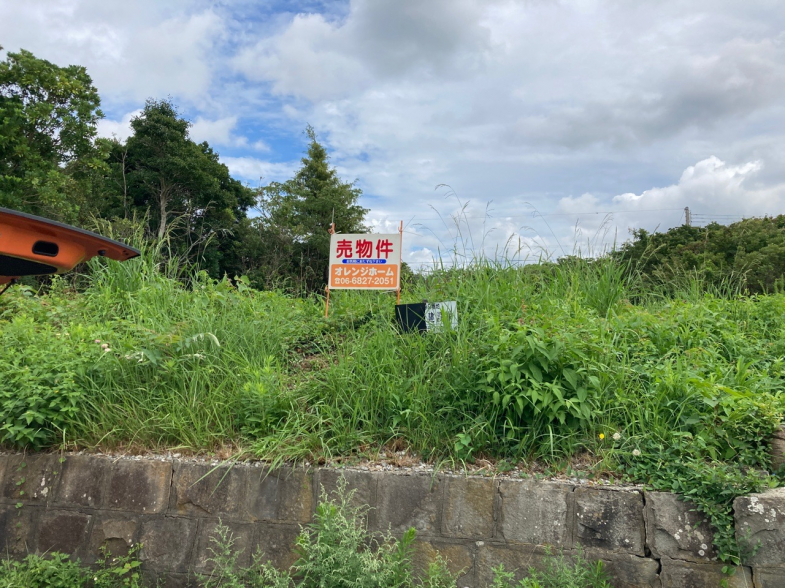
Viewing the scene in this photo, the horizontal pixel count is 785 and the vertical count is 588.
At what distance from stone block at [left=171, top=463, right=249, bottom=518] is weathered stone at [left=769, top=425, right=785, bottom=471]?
3215 millimetres

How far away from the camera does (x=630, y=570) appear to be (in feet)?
9.76

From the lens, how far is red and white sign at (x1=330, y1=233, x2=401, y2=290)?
17.6ft

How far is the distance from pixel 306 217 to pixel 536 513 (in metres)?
23.6

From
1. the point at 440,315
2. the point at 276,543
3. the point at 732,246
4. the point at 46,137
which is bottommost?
the point at 276,543

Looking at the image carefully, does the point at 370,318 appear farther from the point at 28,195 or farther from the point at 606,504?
the point at 28,195

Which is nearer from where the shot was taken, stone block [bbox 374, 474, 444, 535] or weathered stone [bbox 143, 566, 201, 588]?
stone block [bbox 374, 474, 444, 535]

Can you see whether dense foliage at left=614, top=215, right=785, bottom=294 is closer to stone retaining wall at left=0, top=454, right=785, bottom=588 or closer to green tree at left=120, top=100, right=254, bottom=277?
stone retaining wall at left=0, top=454, right=785, bottom=588

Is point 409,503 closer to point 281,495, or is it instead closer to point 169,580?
point 281,495

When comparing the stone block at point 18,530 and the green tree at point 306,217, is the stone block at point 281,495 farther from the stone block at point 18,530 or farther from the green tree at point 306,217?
the green tree at point 306,217

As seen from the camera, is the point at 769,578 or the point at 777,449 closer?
the point at 769,578

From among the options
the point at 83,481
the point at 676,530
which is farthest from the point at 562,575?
the point at 83,481

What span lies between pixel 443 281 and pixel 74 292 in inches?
188

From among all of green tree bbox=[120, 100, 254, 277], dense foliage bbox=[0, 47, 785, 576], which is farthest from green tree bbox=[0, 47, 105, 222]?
dense foliage bbox=[0, 47, 785, 576]

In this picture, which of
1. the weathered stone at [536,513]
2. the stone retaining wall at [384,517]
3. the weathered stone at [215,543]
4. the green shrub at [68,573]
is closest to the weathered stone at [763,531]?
the stone retaining wall at [384,517]
